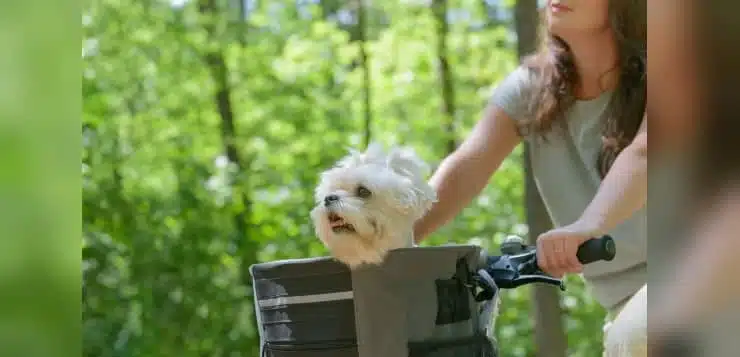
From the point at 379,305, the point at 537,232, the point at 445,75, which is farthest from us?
the point at 445,75

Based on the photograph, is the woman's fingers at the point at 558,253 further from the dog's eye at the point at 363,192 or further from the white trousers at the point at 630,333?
the dog's eye at the point at 363,192

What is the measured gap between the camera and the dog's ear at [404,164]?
1.29 m

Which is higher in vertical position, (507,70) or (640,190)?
(507,70)

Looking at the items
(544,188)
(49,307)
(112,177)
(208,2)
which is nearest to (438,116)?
(208,2)

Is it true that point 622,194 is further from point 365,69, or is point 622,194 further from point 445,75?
point 445,75

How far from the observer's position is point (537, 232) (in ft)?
9.92

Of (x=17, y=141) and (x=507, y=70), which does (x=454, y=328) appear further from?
(x=507, y=70)

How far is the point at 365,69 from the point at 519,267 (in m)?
3.01

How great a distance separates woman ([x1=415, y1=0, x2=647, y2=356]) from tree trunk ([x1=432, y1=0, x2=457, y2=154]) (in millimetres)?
2541

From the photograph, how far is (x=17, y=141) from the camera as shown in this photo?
3.43ft

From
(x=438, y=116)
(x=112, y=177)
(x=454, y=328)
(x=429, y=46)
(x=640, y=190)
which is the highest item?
(x=429, y=46)

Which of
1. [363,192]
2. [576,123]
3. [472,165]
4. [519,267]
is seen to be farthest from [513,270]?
[576,123]

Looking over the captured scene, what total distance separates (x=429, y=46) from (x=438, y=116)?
328mm

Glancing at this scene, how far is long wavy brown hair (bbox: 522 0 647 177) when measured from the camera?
5.16ft
